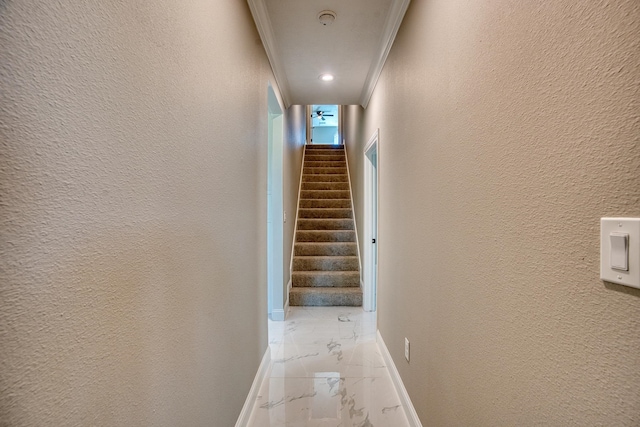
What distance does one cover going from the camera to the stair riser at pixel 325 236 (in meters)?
4.76

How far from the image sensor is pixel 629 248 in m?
0.50

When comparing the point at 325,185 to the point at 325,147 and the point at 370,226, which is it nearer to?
the point at 325,147

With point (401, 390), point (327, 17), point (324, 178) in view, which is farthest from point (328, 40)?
point (324, 178)

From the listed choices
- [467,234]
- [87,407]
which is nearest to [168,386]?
[87,407]

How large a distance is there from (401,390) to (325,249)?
2.71 metres

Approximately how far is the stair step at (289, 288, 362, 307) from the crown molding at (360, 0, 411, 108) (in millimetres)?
2378

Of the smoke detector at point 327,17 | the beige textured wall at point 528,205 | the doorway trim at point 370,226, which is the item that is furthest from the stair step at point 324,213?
the beige textured wall at point 528,205

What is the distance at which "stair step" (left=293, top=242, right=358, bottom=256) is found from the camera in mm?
4572

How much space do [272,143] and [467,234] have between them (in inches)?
108

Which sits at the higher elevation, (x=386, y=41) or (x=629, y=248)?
(x=386, y=41)

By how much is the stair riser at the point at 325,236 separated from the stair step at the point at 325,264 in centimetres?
44

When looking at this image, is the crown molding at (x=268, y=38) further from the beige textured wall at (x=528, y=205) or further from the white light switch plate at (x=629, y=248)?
the white light switch plate at (x=629, y=248)

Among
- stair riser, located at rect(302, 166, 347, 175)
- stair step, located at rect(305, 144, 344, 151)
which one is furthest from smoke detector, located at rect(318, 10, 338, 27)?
stair step, located at rect(305, 144, 344, 151)

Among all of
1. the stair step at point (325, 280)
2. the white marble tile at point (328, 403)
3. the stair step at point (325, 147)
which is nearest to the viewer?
the white marble tile at point (328, 403)
